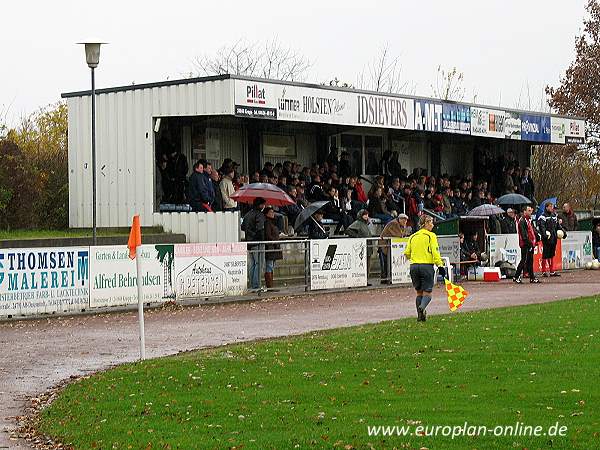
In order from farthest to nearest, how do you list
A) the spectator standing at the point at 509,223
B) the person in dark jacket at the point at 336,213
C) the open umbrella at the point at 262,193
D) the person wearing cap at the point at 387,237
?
the spectator standing at the point at 509,223
the person in dark jacket at the point at 336,213
the person wearing cap at the point at 387,237
the open umbrella at the point at 262,193

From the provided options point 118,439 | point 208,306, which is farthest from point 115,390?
point 208,306

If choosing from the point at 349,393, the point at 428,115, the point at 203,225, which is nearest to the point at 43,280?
the point at 203,225

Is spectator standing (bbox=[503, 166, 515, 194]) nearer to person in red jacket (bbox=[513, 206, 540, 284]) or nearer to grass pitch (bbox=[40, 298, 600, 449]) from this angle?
person in red jacket (bbox=[513, 206, 540, 284])

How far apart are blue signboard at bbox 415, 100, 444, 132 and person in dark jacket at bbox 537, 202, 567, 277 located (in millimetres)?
4608

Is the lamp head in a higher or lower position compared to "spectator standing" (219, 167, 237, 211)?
higher

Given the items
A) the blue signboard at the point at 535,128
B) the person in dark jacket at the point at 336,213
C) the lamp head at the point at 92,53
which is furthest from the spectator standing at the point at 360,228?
the blue signboard at the point at 535,128

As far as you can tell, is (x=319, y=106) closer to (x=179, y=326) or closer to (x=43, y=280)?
(x=43, y=280)

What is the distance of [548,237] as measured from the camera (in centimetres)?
3606

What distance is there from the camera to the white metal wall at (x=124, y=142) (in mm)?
32406

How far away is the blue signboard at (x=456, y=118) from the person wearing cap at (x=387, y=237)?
838cm

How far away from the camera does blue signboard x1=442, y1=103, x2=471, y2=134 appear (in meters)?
40.1

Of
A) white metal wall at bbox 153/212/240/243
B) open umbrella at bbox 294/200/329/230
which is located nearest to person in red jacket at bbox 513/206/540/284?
open umbrella at bbox 294/200/329/230

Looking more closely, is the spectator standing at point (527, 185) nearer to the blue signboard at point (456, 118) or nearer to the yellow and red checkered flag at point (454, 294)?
the blue signboard at point (456, 118)

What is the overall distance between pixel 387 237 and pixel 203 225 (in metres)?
4.67
